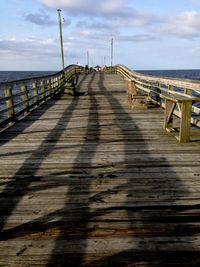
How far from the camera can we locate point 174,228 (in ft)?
11.7

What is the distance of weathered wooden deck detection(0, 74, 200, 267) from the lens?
315 cm

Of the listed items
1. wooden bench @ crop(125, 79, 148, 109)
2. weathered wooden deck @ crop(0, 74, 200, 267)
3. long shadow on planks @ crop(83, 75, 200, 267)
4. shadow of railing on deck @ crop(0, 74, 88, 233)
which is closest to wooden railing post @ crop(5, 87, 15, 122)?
weathered wooden deck @ crop(0, 74, 200, 267)

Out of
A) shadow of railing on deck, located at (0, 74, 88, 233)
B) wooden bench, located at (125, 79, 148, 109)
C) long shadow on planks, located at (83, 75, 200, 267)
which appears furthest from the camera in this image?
wooden bench, located at (125, 79, 148, 109)

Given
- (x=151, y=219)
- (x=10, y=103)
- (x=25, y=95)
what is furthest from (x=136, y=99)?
(x=151, y=219)

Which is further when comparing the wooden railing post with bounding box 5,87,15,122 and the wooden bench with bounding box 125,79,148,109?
the wooden bench with bounding box 125,79,148,109

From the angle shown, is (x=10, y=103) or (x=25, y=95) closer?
(x=10, y=103)

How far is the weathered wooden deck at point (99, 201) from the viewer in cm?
315

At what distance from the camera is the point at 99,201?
168 inches

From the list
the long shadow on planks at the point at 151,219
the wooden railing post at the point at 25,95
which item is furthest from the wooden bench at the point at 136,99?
the long shadow on planks at the point at 151,219

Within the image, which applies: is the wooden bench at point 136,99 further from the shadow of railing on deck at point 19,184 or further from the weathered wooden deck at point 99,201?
the shadow of railing on deck at point 19,184

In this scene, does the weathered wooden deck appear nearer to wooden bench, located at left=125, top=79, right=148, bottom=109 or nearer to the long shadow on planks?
the long shadow on planks

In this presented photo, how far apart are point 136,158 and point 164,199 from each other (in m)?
1.94

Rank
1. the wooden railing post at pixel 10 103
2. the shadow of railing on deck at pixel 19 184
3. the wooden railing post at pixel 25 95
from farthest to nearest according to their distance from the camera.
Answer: the wooden railing post at pixel 25 95 → the wooden railing post at pixel 10 103 → the shadow of railing on deck at pixel 19 184

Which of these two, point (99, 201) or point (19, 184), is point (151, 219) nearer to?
point (99, 201)
